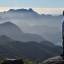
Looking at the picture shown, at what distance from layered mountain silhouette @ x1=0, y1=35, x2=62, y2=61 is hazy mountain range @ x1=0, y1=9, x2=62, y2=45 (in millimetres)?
205

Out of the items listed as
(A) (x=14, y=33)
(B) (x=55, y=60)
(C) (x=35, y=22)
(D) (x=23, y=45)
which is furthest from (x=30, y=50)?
(B) (x=55, y=60)

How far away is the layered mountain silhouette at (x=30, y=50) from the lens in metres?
9.00

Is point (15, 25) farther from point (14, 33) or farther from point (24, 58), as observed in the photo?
point (24, 58)

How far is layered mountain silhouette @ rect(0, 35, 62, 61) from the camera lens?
9.00 meters

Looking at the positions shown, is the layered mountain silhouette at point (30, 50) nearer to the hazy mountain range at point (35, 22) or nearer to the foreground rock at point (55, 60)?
the hazy mountain range at point (35, 22)

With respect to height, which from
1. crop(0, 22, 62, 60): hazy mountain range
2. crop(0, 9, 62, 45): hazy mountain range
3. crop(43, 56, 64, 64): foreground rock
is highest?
crop(0, 9, 62, 45): hazy mountain range

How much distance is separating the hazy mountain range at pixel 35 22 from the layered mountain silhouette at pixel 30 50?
20cm

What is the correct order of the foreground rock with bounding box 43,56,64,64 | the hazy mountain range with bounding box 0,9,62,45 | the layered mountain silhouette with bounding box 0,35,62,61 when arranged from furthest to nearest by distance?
the hazy mountain range with bounding box 0,9,62,45, the layered mountain silhouette with bounding box 0,35,62,61, the foreground rock with bounding box 43,56,64,64

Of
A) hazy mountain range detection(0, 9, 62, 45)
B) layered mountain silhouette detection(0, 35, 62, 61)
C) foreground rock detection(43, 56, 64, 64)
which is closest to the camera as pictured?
foreground rock detection(43, 56, 64, 64)

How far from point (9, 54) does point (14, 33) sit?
25.3 inches

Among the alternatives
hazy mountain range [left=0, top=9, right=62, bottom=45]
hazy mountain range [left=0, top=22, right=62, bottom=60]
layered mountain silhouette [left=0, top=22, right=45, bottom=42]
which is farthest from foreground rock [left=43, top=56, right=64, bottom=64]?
layered mountain silhouette [left=0, top=22, right=45, bottom=42]

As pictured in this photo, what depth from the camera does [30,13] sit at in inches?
363

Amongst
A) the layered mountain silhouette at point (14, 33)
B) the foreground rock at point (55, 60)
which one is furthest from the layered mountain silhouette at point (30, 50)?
the foreground rock at point (55, 60)

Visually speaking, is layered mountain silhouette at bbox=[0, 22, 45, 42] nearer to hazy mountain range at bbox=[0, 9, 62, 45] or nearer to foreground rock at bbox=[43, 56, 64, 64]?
hazy mountain range at bbox=[0, 9, 62, 45]
